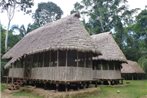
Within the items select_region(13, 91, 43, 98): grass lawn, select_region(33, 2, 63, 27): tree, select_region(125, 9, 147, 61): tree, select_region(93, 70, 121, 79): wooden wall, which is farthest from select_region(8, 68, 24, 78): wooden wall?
select_region(33, 2, 63, 27): tree

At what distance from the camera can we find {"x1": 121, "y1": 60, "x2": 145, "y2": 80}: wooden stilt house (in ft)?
133

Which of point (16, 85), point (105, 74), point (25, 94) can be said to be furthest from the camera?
point (105, 74)

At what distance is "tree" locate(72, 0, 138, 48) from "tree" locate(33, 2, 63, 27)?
14.9 m

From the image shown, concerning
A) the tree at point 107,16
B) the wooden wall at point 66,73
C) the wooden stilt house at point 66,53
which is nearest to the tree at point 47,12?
the tree at point 107,16

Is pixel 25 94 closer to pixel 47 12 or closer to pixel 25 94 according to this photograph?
pixel 25 94

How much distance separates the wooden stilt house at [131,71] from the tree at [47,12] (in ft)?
81.4

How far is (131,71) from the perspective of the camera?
40344mm

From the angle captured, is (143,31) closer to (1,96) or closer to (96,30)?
(96,30)

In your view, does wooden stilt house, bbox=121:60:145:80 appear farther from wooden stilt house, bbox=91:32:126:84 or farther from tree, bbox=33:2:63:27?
tree, bbox=33:2:63:27

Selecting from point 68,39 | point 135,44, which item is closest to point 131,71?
point 135,44

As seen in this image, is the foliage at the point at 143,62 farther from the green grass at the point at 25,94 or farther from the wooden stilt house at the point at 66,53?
the green grass at the point at 25,94

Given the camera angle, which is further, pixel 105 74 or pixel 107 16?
pixel 107 16

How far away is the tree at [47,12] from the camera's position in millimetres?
60991

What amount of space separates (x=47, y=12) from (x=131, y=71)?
91.2ft
